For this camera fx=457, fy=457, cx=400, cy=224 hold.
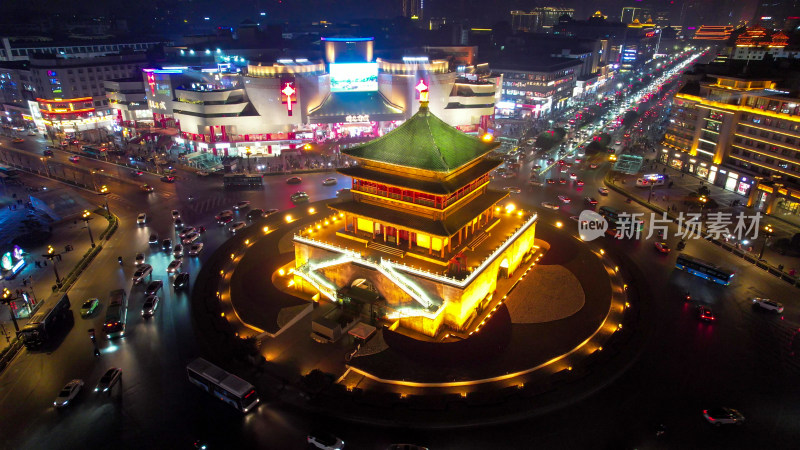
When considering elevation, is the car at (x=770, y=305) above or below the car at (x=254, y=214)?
below

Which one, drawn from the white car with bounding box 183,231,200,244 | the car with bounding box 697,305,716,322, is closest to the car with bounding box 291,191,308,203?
the white car with bounding box 183,231,200,244

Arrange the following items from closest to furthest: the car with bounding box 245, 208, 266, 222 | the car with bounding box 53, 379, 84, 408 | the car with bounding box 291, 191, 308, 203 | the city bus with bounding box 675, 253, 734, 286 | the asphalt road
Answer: the asphalt road
the car with bounding box 53, 379, 84, 408
the city bus with bounding box 675, 253, 734, 286
the car with bounding box 245, 208, 266, 222
the car with bounding box 291, 191, 308, 203

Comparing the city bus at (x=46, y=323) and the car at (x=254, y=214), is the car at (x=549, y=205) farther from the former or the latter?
the city bus at (x=46, y=323)

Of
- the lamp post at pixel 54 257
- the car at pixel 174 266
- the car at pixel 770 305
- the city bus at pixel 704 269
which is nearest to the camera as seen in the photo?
the car at pixel 770 305

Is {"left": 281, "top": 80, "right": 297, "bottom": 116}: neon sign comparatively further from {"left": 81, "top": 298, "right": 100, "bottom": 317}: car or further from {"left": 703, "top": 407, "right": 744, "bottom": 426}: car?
{"left": 703, "top": 407, "right": 744, "bottom": 426}: car

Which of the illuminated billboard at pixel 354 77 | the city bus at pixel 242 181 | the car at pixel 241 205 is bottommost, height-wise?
the car at pixel 241 205

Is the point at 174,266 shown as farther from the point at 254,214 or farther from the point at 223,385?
the point at 223,385

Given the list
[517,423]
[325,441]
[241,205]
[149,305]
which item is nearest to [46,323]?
[149,305]

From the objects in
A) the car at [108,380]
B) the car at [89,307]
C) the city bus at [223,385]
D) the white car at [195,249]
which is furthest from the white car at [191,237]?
the city bus at [223,385]
